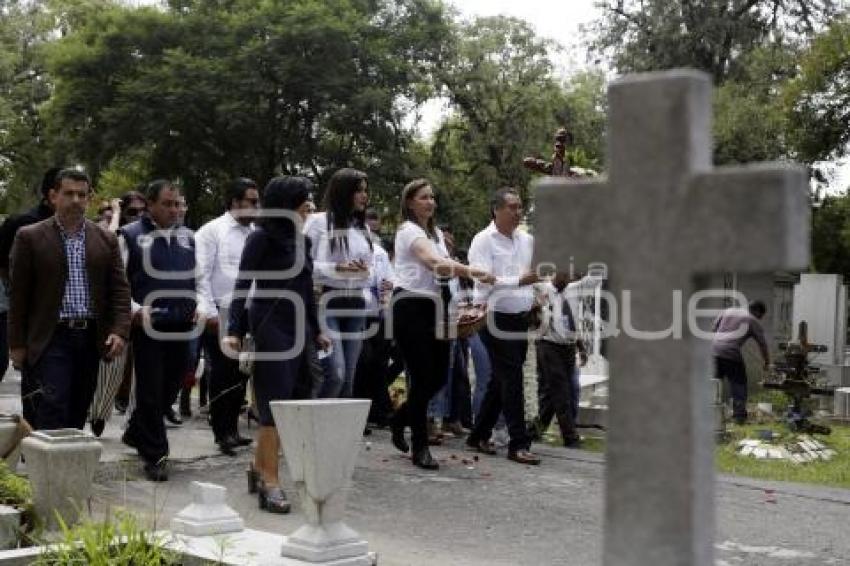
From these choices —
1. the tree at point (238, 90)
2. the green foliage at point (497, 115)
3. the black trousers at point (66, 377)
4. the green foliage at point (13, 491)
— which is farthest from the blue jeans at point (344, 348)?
Result: the green foliage at point (497, 115)

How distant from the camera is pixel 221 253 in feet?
27.3

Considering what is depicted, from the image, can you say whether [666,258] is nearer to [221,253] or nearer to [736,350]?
[221,253]

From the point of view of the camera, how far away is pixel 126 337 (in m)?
6.46

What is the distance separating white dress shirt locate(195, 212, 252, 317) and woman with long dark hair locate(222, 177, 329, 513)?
70.6 inches

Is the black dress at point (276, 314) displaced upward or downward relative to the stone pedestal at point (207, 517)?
upward

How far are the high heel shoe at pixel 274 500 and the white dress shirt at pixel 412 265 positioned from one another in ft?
6.10

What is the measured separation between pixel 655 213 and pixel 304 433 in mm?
2445

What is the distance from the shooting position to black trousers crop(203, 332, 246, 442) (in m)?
8.22

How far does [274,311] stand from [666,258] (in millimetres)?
3931

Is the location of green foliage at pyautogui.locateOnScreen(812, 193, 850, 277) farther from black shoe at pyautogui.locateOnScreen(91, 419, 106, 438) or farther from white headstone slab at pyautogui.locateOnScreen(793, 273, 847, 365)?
black shoe at pyautogui.locateOnScreen(91, 419, 106, 438)

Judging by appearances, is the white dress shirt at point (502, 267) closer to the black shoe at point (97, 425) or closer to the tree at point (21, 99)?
the black shoe at point (97, 425)

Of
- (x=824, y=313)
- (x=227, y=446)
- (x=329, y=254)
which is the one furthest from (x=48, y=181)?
(x=824, y=313)

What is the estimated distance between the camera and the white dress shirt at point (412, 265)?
7.53 m

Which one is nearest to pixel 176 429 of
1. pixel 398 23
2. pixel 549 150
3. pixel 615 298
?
pixel 615 298
